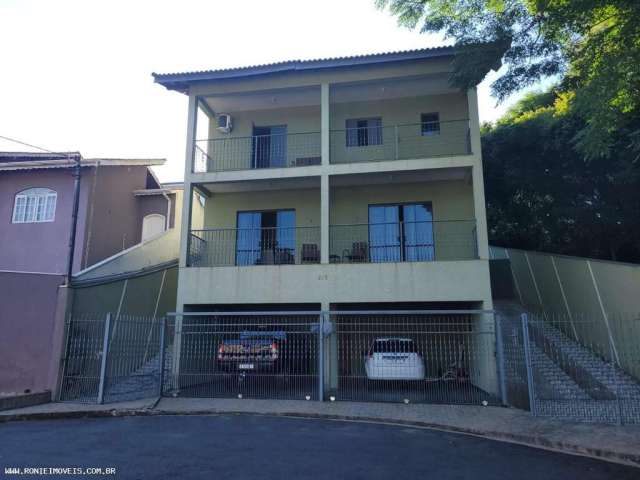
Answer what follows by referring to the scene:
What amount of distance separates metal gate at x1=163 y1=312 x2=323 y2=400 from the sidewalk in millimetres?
399

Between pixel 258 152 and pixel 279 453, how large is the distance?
10957 mm

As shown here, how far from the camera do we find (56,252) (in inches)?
621

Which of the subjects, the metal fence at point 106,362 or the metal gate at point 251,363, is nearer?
the metal fence at point 106,362

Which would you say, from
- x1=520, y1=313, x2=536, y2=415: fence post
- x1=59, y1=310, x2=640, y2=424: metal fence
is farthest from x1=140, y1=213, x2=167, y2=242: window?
x1=520, y1=313, x2=536, y2=415: fence post

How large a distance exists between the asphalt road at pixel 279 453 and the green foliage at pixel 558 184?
8.05 meters

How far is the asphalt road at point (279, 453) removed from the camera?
5566 mm

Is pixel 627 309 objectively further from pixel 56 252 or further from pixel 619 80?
pixel 56 252

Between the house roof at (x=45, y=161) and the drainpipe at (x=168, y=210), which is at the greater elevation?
the house roof at (x=45, y=161)

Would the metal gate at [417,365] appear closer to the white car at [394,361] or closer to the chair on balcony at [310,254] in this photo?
the white car at [394,361]

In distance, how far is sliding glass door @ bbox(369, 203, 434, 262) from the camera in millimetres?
13742

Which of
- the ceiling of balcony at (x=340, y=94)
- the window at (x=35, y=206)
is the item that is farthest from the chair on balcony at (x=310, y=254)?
the window at (x=35, y=206)

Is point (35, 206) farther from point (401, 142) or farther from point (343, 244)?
point (401, 142)

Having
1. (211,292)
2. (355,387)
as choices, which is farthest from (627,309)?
(211,292)

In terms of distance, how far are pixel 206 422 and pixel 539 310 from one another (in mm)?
11003
